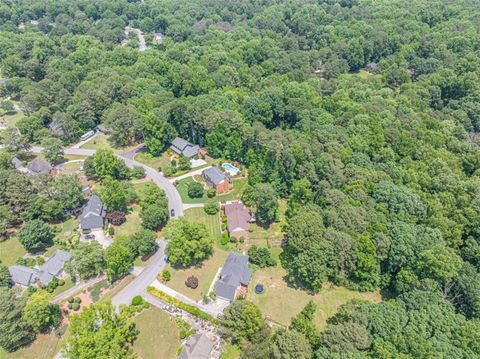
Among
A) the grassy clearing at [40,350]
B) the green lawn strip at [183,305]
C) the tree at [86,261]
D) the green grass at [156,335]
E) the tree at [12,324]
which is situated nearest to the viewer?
the tree at [12,324]

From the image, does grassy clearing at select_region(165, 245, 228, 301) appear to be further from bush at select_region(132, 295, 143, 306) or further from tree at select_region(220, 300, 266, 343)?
tree at select_region(220, 300, 266, 343)

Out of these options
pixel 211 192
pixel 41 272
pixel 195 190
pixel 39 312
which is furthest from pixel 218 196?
pixel 39 312

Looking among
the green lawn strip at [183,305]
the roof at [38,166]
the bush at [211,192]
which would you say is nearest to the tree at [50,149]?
the roof at [38,166]

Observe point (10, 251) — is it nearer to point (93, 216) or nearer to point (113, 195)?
point (93, 216)

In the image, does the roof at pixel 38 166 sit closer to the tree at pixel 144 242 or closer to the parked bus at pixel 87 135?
the parked bus at pixel 87 135

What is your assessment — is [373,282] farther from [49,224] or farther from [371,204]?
[49,224]

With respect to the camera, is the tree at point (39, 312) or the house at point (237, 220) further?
the house at point (237, 220)
